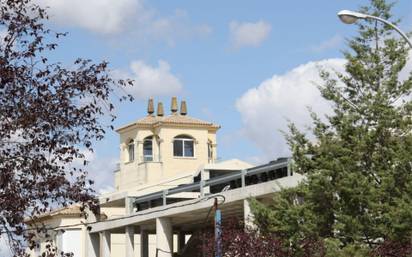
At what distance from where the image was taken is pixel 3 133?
51.9ft

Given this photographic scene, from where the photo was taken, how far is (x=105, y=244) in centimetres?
6388

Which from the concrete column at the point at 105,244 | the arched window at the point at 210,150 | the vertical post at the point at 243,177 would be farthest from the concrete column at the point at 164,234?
the arched window at the point at 210,150

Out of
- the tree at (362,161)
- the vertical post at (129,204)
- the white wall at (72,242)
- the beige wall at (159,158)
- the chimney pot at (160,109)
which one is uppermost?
the chimney pot at (160,109)

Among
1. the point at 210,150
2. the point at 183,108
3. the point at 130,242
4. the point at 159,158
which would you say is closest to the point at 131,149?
the point at 159,158

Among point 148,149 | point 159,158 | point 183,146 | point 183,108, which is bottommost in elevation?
point 159,158

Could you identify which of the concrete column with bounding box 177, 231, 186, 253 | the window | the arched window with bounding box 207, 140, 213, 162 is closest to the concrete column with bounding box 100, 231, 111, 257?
the concrete column with bounding box 177, 231, 186, 253

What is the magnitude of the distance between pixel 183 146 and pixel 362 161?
2225 inches

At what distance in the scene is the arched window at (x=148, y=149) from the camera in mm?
86688

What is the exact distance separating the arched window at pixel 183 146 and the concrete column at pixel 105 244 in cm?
2271

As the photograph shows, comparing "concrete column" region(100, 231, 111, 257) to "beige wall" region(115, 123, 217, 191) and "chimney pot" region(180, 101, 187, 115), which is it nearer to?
"beige wall" region(115, 123, 217, 191)

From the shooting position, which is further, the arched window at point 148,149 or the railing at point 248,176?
the arched window at point 148,149

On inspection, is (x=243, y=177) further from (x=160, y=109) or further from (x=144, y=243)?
(x=160, y=109)

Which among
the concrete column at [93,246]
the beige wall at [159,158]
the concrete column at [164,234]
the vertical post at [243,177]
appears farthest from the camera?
the beige wall at [159,158]

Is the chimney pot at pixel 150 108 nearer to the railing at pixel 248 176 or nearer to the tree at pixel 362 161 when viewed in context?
the railing at pixel 248 176
